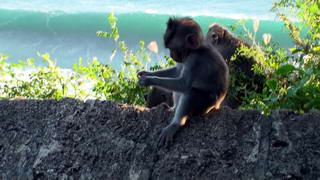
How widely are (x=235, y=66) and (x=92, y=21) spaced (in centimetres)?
545

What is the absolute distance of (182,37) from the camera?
456 centimetres

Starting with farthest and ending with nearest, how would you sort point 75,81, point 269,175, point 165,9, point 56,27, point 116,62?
point 165,9 → point 56,27 → point 116,62 → point 75,81 → point 269,175

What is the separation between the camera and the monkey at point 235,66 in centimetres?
656

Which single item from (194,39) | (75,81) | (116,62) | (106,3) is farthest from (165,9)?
(194,39)

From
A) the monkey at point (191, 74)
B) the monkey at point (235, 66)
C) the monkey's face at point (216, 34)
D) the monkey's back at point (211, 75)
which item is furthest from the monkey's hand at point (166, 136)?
the monkey's face at point (216, 34)

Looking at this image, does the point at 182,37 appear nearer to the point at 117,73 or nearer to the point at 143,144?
the point at 143,144

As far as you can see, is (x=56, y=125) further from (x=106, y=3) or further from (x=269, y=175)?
(x=106, y=3)

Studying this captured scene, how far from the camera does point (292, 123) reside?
3.47m

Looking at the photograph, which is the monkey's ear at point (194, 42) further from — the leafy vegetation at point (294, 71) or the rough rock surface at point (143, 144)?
the rough rock surface at point (143, 144)

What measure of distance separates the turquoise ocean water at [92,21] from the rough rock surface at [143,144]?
4956mm

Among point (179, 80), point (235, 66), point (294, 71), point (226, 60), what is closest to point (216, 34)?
point (226, 60)

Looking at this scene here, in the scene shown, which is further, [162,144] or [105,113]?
[105,113]

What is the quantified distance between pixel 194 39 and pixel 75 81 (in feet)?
7.06

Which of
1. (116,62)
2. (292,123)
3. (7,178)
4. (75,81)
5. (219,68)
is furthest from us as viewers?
(116,62)
